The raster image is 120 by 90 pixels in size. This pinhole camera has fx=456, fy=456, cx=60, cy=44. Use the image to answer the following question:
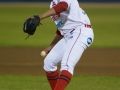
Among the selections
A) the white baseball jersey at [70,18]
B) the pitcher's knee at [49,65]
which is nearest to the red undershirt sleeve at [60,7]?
the white baseball jersey at [70,18]

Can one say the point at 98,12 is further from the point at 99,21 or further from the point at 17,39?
the point at 17,39

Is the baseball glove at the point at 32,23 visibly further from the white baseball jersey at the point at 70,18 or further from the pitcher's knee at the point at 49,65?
the pitcher's knee at the point at 49,65

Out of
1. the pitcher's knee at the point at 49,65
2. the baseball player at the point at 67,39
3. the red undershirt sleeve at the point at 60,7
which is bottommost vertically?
the pitcher's knee at the point at 49,65

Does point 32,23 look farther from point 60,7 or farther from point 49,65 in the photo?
Result: point 49,65

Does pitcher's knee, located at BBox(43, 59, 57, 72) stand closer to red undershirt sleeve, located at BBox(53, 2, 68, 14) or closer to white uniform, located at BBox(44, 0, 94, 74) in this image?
white uniform, located at BBox(44, 0, 94, 74)

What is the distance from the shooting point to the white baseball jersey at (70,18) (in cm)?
573

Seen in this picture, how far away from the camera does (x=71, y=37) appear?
5758mm

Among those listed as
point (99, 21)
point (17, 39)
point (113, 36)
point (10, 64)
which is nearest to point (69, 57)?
point (10, 64)

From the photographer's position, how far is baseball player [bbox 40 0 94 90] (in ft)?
18.1

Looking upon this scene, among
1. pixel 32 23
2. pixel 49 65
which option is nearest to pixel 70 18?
pixel 32 23

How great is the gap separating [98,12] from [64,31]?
852 inches

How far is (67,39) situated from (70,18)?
11.3 inches

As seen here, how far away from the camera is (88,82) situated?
7.87 metres

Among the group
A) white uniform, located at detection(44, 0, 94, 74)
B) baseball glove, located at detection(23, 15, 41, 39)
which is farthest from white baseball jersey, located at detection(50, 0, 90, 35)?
baseball glove, located at detection(23, 15, 41, 39)
